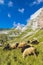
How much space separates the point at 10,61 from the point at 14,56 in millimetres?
3222

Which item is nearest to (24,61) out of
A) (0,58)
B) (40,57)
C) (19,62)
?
(19,62)

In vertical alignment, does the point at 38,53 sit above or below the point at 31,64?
above

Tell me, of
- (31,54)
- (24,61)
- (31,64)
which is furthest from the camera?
(31,54)

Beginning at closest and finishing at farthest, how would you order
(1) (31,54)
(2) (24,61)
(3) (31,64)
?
(3) (31,64), (2) (24,61), (1) (31,54)

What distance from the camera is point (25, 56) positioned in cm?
4116

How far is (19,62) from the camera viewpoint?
1517 inches

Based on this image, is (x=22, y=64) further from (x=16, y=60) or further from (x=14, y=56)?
(x=14, y=56)

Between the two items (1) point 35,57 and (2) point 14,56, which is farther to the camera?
(2) point 14,56

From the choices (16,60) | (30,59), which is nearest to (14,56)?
(16,60)

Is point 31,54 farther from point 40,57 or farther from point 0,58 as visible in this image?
point 0,58

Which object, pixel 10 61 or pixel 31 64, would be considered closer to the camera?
pixel 31 64

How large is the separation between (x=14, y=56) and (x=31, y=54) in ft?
14.9

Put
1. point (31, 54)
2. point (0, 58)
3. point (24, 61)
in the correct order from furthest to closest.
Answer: point (0, 58) < point (31, 54) < point (24, 61)

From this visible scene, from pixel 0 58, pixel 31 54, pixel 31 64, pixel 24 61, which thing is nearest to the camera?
pixel 31 64
